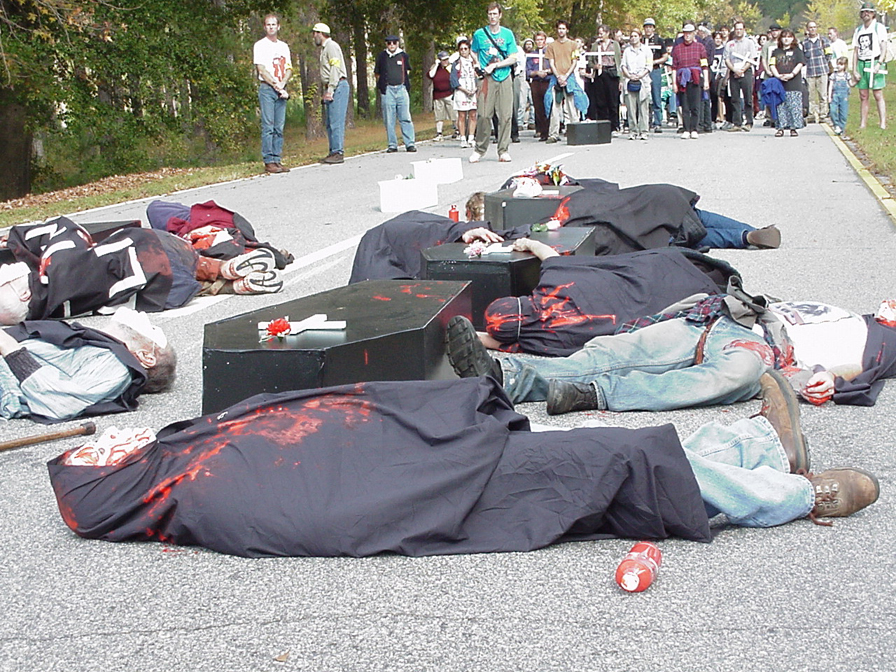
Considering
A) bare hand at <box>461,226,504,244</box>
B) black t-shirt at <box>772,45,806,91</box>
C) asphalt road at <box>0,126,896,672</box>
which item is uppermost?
black t-shirt at <box>772,45,806,91</box>

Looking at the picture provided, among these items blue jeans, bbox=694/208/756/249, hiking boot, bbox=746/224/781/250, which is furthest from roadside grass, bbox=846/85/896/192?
blue jeans, bbox=694/208/756/249

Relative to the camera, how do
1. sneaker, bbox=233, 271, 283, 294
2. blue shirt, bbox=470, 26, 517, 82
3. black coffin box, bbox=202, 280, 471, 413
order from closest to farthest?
black coffin box, bbox=202, 280, 471, 413
sneaker, bbox=233, 271, 283, 294
blue shirt, bbox=470, 26, 517, 82

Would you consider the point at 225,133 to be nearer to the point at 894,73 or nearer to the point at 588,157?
the point at 588,157

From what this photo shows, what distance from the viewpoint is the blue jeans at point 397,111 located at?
2180cm

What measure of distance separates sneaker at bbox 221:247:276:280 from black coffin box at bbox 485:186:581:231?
1.73 m

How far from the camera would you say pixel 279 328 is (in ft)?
15.2

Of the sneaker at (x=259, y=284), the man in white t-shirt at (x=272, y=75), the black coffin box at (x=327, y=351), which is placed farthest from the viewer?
the man in white t-shirt at (x=272, y=75)

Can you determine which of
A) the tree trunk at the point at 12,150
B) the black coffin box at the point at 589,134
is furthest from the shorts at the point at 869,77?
the tree trunk at the point at 12,150

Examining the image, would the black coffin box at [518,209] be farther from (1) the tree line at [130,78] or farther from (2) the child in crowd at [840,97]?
(2) the child in crowd at [840,97]

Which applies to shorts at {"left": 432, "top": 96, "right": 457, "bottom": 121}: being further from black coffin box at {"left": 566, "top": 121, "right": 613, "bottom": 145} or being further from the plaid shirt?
the plaid shirt

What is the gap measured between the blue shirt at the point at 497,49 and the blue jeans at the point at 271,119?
3.29 metres

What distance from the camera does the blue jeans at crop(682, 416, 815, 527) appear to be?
135 inches

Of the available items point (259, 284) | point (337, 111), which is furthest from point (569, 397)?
point (337, 111)

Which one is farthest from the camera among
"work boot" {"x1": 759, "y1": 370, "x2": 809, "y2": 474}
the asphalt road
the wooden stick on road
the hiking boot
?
the hiking boot
